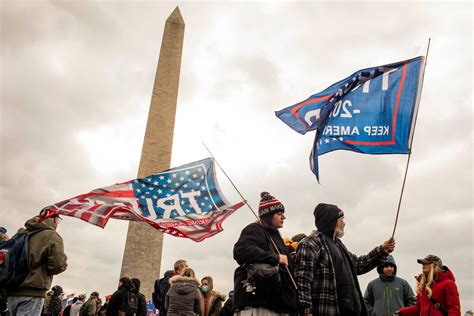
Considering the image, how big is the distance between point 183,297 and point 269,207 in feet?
7.57

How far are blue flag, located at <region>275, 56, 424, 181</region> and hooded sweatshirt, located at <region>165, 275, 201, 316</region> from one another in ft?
6.61

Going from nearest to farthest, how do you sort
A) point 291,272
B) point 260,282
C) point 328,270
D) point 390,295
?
point 260,282 < point 328,270 < point 291,272 < point 390,295

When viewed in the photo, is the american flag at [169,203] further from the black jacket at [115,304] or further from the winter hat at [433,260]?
the winter hat at [433,260]

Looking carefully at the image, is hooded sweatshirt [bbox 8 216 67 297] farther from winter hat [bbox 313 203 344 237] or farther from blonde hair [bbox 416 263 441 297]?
blonde hair [bbox 416 263 441 297]

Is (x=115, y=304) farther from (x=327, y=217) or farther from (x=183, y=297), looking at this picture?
(x=327, y=217)

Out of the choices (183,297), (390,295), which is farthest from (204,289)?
(390,295)

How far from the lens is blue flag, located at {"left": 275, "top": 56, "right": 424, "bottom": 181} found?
4.75 metres

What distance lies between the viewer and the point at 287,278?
146 inches

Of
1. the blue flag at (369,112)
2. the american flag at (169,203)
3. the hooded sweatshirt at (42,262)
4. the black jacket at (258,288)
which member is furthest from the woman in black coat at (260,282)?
the american flag at (169,203)

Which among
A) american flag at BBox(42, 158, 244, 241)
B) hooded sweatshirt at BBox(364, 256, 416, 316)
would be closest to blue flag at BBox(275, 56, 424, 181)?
hooded sweatshirt at BBox(364, 256, 416, 316)

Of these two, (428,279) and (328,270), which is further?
(428,279)

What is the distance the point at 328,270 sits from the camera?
3645 millimetres

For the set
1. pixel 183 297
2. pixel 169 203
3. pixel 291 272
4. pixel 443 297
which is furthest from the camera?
pixel 169 203

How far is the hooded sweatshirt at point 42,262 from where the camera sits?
4578 mm
